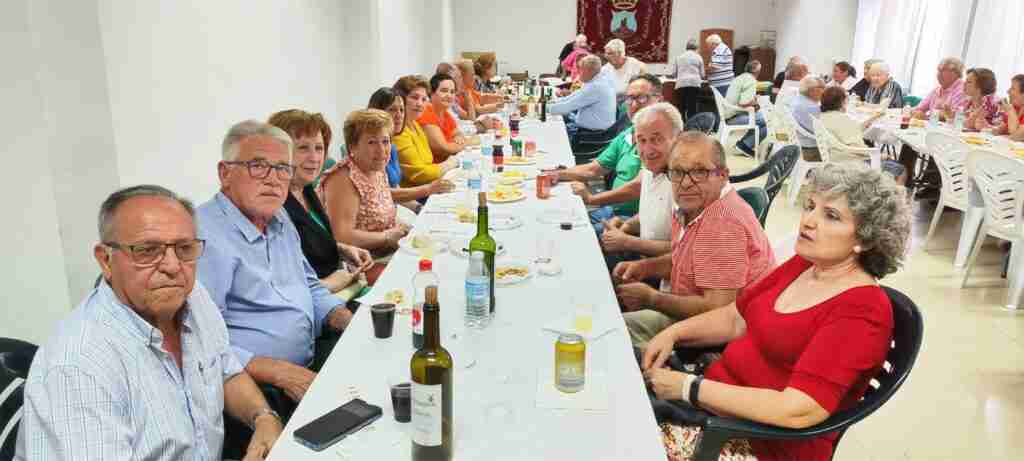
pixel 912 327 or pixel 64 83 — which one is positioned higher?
pixel 64 83

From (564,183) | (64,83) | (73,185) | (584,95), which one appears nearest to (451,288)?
(73,185)

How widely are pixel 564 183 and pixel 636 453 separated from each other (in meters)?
2.63

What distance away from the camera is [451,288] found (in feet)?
7.19

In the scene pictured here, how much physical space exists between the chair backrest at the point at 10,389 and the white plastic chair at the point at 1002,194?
15.0 feet

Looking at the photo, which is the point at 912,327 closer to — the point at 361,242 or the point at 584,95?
the point at 361,242

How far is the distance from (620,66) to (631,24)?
5.07 meters

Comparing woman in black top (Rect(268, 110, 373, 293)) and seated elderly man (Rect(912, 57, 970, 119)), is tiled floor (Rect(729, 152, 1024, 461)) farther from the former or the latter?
seated elderly man (Rect(912, 57, 970, 119))

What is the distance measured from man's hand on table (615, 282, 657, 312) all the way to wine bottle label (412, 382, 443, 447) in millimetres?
1339

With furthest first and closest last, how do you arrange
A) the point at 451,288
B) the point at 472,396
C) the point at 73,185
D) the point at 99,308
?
the point at 451,288 < the point at 73,185 < the point at 472,396 < the point at 99,308

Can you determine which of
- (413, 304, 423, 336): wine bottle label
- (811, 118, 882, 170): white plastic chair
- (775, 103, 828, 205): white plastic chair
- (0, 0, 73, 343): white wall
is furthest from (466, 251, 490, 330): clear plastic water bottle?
(775, 103, 828, 205): white plastic chair

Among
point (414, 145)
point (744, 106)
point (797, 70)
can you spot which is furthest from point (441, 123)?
point (744, 106)

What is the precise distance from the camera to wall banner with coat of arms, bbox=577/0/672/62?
43.6ft

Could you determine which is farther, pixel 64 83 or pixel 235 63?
pixel 235 63

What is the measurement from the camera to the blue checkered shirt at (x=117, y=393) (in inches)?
47.1
